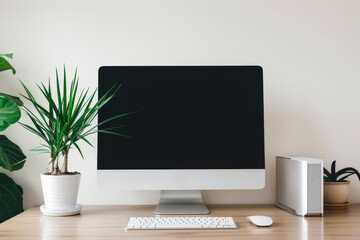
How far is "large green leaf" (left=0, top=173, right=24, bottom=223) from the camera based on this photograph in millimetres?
1433

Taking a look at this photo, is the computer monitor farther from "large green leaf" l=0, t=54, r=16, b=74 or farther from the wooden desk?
"large green leaf" l=0, t=54, r=16, b=74

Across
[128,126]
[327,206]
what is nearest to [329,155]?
[327,206]

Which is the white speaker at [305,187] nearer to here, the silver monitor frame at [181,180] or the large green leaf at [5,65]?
the silver monitor frame at [181,180]

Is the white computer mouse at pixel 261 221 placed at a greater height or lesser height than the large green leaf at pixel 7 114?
lesser

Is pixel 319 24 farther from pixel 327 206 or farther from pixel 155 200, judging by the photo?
pixel 155 200

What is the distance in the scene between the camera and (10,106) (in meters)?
1.34

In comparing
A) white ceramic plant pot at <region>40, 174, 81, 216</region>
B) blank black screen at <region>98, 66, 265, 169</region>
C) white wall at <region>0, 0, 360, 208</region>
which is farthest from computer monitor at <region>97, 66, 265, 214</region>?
white wall at <region>0, 0, 360, 208</region>

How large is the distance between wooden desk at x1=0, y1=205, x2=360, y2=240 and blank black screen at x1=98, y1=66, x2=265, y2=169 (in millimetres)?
204

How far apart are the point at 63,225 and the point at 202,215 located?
0.51 metres

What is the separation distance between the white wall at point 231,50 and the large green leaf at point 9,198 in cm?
12

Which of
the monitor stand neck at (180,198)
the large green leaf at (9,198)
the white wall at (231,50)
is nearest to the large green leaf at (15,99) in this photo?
the white wall at (231,50)

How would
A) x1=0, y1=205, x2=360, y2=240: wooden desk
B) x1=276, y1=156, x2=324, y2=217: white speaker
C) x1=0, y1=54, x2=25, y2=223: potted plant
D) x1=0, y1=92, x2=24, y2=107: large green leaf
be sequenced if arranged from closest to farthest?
x1=0, y1=205, x2=360, y2=240: wooden desk
x1=276, y1=156, x2=324, y2=217: white speaker
x1=0, y1=54, x2=25, y2=223: potted plant
x1=0, y1=92, x2=24, y2=107: large green leaf

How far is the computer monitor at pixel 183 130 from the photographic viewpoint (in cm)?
136

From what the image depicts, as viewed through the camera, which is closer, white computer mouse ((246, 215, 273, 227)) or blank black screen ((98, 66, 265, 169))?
white computer mouse ((246, 215, 273, 227))
